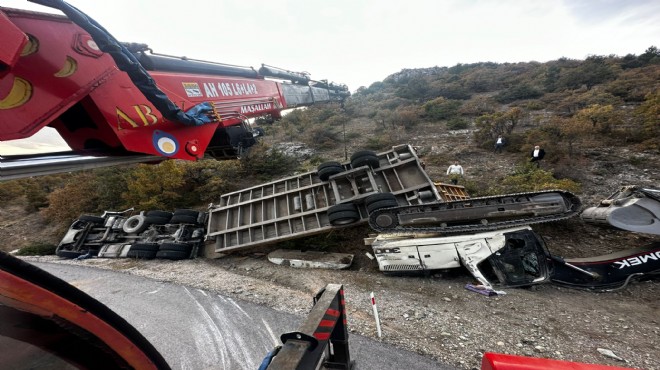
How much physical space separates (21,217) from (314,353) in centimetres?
2179

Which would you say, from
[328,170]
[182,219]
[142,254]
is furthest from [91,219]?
[328,170]

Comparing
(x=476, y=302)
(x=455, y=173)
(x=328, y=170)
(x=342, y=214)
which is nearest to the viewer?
(x=476, y=302)

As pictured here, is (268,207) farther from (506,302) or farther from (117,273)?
(506,302)

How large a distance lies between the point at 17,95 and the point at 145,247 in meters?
6.86

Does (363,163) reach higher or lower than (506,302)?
higher

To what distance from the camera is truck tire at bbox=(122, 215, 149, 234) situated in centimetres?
855

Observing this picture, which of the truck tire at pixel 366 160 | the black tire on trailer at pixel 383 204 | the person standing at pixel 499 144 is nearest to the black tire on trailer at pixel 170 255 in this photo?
the truck tire at pixel 366 160

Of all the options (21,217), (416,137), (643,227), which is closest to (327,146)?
(416,137)

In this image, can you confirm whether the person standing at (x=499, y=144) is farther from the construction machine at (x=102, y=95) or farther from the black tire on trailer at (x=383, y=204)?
the construction machine at (x=102, y=95)

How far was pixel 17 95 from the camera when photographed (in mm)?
2332

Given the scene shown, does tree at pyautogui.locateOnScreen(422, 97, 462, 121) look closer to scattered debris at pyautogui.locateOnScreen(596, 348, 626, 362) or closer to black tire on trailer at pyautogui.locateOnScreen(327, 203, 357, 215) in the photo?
black tire on trailer at pyautogui.locateOnScreen(327, 203, 357, 215)

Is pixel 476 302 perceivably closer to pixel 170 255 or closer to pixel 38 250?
pixel 170 255

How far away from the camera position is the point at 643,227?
477cm

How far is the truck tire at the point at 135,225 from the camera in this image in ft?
28.0
